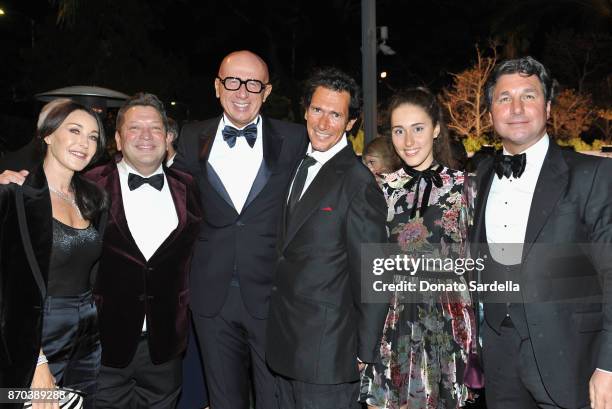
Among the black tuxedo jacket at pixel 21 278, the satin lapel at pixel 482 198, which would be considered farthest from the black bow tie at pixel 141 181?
the satin lapel at pixel 482 198

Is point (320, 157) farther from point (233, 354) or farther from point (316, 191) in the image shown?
point (233, 354)

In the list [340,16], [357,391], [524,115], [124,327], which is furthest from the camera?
[340,16]

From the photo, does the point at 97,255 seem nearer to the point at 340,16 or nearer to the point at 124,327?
the point at 124,327

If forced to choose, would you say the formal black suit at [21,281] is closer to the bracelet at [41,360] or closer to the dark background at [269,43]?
the bracelet at [41,360]

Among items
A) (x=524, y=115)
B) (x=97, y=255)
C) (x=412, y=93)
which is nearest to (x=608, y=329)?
(x=524, y=115)

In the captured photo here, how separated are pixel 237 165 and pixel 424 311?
151cm

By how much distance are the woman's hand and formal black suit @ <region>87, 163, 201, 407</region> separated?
0.45 meters

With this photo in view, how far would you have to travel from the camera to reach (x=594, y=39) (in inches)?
903

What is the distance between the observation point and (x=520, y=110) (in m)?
3.09

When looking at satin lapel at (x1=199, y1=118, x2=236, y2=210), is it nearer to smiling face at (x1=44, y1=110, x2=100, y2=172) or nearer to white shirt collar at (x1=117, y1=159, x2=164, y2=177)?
white shirt collar at (x1=117, y1=159, x2=164, y2=177)

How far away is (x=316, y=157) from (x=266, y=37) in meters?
27.7

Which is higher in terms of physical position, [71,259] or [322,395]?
[71,259]

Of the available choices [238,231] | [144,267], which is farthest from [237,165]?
[144,267]

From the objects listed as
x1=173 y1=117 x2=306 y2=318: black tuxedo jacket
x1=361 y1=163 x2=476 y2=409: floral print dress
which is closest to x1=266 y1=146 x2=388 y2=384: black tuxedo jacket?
x1=361 y1=163 x2=476 y2=409: floral print dress
